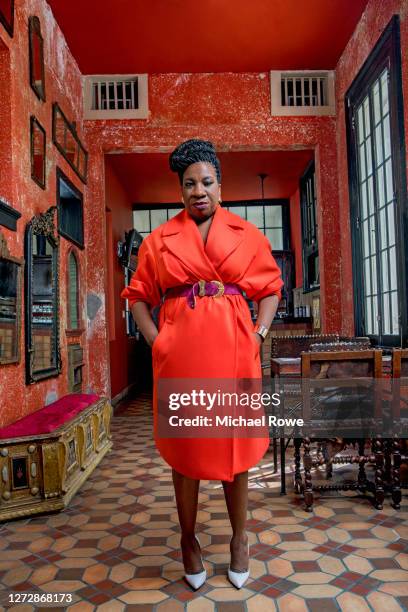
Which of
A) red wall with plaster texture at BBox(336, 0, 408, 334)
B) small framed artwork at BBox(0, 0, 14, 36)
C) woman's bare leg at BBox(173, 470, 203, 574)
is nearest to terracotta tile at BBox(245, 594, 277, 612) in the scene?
woman's bare leg at BBox(173, 470, 203, 574)

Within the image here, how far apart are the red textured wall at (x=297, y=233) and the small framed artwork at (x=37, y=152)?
6084 millimetres

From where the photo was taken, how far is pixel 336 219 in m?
5.89

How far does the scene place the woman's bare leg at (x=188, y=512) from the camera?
6.41 ft

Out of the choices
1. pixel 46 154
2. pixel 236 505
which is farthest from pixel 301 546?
pixel 46 154

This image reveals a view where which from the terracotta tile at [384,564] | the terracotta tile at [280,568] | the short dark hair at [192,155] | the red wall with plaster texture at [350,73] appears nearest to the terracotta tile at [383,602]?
the terracotta tile at [384,564]

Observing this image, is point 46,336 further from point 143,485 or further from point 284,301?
point 284,301

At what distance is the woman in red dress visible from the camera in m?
1.89

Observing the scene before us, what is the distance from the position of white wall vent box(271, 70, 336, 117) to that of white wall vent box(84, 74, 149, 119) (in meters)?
1.48

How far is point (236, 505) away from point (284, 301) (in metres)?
8.44

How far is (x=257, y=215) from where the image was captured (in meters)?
10.8

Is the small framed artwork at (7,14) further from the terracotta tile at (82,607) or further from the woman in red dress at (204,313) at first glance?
the terracotta tile at (82,607)

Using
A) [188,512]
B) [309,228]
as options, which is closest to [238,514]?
[188,512]

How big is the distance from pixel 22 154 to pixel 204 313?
2418 millimetres

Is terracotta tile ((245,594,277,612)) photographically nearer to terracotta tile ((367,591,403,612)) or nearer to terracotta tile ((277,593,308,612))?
terracotta tile ((277,593,308,612))
